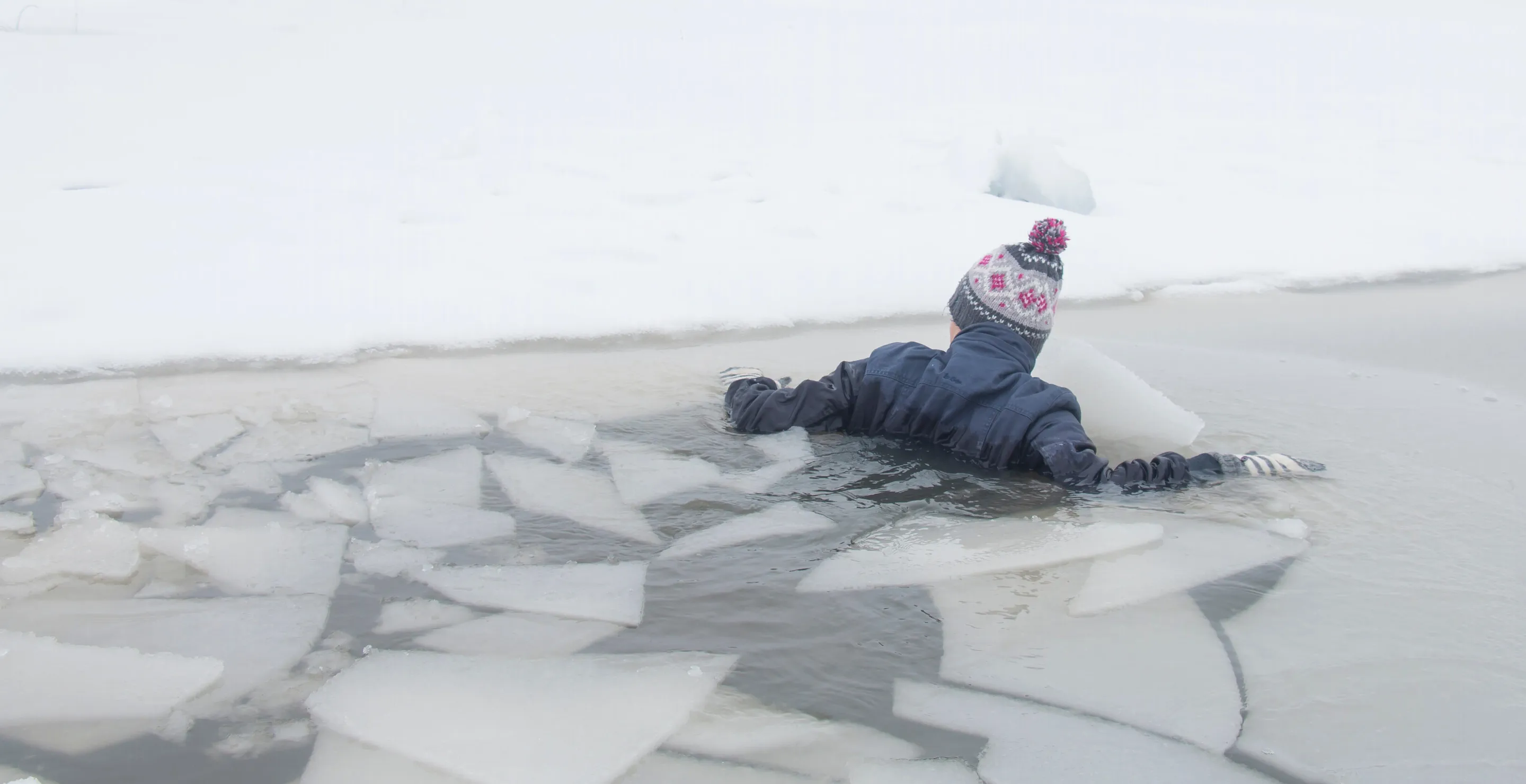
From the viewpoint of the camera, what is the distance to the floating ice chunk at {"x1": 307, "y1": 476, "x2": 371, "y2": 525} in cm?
243

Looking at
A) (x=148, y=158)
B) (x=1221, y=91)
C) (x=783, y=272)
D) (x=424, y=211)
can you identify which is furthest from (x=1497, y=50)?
(x=148, y=158)

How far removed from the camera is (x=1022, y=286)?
9.86 ft

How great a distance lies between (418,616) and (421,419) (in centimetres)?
112

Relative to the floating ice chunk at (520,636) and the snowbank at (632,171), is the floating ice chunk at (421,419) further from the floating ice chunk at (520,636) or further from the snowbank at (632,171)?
the floating ice chunk at (520,636)

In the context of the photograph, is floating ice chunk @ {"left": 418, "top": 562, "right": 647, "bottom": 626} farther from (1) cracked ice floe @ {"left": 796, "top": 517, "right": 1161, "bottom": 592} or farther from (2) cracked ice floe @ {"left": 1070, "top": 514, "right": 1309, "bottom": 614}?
(2) cracked ice floe @ {"left": 1070, "top": 514, "right": 1309, "bottom": 614}

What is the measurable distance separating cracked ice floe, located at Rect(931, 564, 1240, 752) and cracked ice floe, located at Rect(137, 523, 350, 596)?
1.17 m

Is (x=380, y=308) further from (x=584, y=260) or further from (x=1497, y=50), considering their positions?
(x=1497, y=50)

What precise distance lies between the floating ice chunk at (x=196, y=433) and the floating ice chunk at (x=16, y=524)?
403 millimetres

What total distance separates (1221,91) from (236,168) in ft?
24.4

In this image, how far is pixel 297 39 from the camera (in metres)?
8.67

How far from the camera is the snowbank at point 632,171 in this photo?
4008 millimetres

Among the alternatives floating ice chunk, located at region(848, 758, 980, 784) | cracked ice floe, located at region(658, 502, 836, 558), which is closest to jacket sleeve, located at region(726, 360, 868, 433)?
cracked ice floe, located at region(658, 502, 836, 558)

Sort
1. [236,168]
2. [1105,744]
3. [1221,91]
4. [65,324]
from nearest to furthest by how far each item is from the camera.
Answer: [1105,744]
[65,324]
[236,168]
[1221,91]

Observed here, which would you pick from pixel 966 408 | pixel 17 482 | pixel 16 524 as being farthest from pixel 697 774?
pixel 17 482
